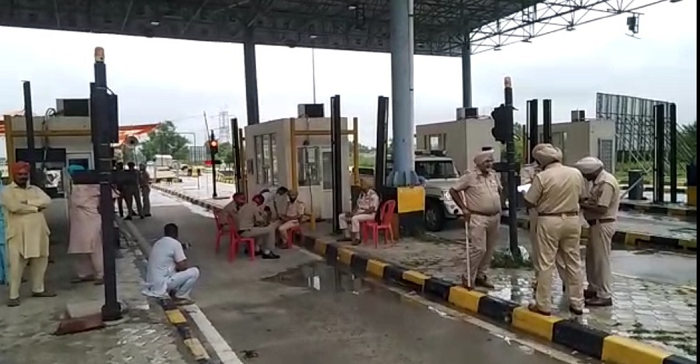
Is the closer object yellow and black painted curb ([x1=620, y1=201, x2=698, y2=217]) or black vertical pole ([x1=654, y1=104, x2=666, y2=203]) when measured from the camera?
yellow and black painted curb ([x1=620, y1=201, x2=698, y2=217])

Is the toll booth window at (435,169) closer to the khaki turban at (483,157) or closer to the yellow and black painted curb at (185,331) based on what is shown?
the khaki turban at (483,157)

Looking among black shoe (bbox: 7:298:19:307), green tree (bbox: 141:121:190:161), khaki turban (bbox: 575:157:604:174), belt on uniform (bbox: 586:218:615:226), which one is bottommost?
black shoe (bbox: 7:298:19:307)

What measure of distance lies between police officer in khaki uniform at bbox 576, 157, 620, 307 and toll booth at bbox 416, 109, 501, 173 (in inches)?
489

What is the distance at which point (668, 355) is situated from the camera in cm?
476

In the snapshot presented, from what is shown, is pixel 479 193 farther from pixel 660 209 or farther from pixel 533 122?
pixel 660 209

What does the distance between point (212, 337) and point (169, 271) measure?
147 centimetres

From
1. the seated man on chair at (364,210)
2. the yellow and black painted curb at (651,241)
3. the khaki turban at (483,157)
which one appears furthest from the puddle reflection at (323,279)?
the yellow and black painted curb at (651,241)

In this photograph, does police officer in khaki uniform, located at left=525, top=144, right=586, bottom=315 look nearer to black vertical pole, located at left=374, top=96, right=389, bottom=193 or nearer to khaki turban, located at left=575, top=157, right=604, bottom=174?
khaki turban, located at left=575, top=157, right=604, bottom=174

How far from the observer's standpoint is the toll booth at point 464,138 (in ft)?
63.2

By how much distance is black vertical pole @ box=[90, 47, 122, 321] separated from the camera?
620 centimetres

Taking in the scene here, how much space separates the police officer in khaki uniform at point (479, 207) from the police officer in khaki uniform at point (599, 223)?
1083 millimetres

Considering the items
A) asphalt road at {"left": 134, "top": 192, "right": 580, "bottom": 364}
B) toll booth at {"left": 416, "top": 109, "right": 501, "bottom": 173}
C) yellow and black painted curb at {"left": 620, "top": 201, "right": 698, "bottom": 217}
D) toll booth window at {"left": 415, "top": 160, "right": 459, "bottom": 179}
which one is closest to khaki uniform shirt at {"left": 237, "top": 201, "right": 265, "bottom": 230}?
asphalt road at {"left": 134, "top": 192, "right": 580, "bottom": 364}

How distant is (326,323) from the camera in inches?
256

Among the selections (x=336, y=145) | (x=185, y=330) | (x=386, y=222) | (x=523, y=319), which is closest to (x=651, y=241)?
(x=386, y=222)
